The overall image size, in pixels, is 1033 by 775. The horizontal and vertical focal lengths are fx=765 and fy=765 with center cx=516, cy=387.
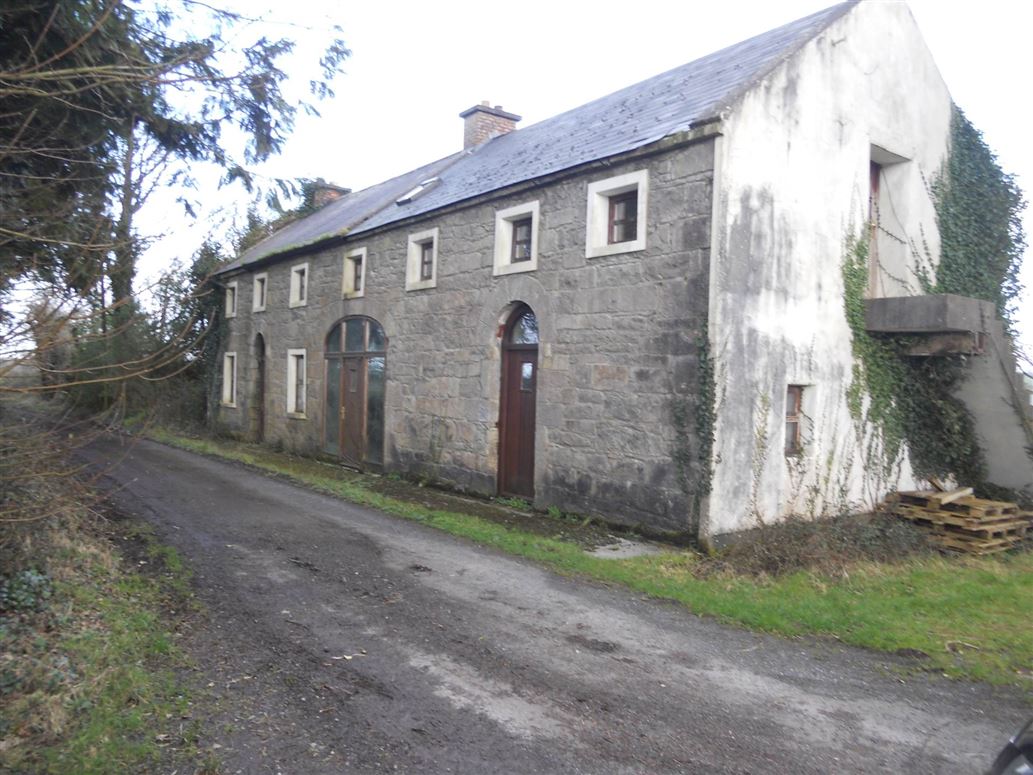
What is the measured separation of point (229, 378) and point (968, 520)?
1927 cm

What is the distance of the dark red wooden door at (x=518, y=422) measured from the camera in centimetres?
1183

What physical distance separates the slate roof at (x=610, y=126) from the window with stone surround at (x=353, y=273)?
1.60ft

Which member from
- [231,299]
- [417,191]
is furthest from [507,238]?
[231,299]

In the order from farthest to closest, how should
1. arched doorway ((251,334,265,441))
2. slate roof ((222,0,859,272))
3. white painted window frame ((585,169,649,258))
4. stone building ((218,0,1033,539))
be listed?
1. arched doorway ((251,334,265,441))
2. slate roof ((222,0,859,272))
3. white painted window frame ((585,169,649,258))
4. stone building ((218,0,1033,539))

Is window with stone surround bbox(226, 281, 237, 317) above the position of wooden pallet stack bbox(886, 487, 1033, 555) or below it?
above

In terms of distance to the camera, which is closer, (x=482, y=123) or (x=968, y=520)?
(x=968, y=520)

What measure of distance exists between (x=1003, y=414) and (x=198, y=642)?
38.3 feet

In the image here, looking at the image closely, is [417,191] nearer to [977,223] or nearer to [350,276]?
[350,276]

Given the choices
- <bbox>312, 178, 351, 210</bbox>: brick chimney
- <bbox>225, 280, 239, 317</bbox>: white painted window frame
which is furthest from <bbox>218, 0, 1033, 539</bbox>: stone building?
<bbox>312, 178, 351, 210</bbox>: brick chimney

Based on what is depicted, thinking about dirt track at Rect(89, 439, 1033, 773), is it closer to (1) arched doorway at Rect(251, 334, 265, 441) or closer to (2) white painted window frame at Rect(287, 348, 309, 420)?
(2) white painted window frame at Rect(287, 348, 309, 420)

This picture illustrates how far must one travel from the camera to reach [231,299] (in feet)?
74.8

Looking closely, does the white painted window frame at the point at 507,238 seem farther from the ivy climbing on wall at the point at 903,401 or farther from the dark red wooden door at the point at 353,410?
the dark red wooden door at the point at 353,410

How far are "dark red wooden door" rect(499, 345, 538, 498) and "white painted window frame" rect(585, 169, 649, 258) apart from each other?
2009 mm

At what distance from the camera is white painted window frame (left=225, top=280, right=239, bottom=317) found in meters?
22.6
